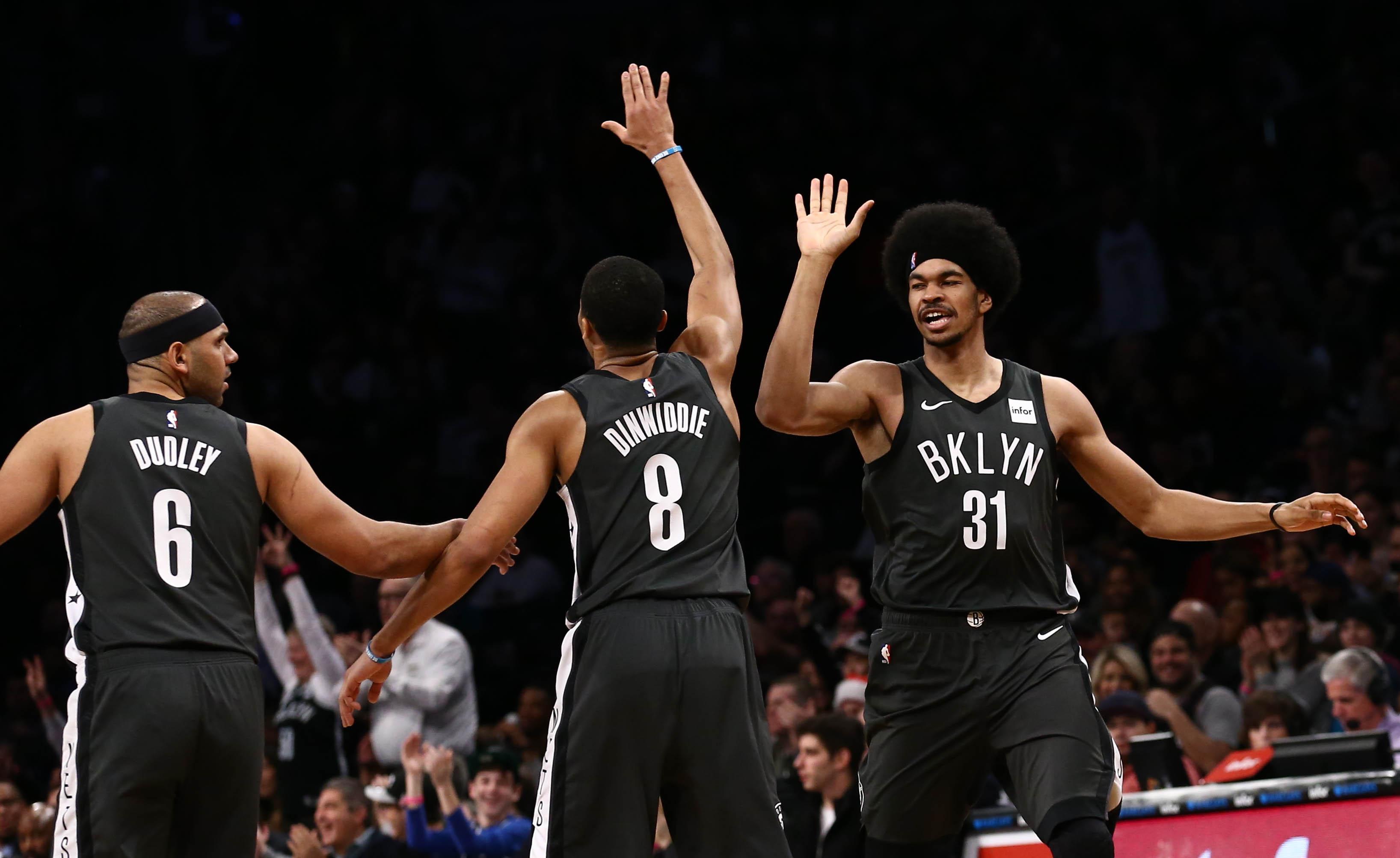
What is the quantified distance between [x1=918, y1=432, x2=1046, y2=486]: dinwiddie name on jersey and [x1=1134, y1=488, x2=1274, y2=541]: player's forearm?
1.81 feet

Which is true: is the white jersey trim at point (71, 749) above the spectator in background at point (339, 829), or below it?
above

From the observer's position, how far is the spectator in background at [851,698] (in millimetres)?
10180

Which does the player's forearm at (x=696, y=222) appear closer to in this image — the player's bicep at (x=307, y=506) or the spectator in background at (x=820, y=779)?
the player's bicep at (x=307, y=506)

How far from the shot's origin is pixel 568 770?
534 cm

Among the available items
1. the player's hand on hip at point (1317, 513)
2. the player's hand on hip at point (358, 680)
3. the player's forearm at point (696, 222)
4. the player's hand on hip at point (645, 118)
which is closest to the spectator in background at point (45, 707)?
the player's hand on hip at point (358, 680)

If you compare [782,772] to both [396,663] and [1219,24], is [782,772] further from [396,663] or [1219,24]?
[1219,24]

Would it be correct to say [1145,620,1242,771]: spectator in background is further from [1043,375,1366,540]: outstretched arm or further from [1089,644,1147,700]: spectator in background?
[1043,375,1366,540]: outstretched arm

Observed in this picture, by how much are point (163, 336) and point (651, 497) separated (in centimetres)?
158

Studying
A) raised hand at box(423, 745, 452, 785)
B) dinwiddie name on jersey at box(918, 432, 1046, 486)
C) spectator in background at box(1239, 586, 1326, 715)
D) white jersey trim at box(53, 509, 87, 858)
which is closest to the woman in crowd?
spectator in background at box(1239, 586, 1326, 715)

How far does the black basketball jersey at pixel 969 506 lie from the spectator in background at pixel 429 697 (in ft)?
17.4

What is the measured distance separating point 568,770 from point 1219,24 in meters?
12.2

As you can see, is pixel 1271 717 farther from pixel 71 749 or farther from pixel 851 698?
pixel 71 749

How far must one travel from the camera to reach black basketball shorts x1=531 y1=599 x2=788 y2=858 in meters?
5.29

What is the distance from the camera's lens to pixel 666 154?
21.4 ft
